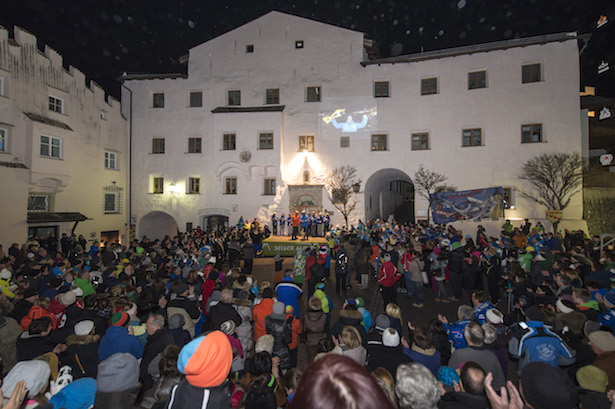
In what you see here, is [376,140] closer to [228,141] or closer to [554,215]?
[228,141]

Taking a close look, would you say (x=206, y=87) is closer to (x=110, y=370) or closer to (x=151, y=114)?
(x=151, y=114)

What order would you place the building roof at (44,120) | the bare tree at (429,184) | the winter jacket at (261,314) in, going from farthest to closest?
the bare tree at (429,184) < the building roof at (44,120) < the winter jacket at (261,314)

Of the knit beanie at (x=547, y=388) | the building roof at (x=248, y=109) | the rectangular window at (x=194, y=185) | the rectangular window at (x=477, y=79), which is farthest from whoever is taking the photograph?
the rectangular window at (x=194, y=185)

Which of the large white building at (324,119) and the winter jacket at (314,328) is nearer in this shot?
the winter jacket at (314,328)

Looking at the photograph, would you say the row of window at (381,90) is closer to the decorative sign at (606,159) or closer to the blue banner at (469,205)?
the blue banner at (469,205)

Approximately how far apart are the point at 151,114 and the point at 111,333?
28213 mm

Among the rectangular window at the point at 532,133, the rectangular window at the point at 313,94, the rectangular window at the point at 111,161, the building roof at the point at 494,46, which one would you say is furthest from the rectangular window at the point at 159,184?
the rectangular window at the point at 532,133

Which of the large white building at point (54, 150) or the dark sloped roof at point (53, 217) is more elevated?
the large white building at point (54, 150)

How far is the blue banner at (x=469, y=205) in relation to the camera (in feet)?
67.0

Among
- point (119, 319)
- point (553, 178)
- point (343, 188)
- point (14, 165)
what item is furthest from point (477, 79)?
point (14, 165)

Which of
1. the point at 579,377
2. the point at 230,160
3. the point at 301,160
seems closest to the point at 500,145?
the point at 301,160

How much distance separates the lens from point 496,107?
2373cm

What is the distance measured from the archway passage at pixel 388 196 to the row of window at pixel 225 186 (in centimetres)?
781

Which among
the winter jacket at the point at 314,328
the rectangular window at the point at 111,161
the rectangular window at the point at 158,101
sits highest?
the rectangular window at the point at 158,101
